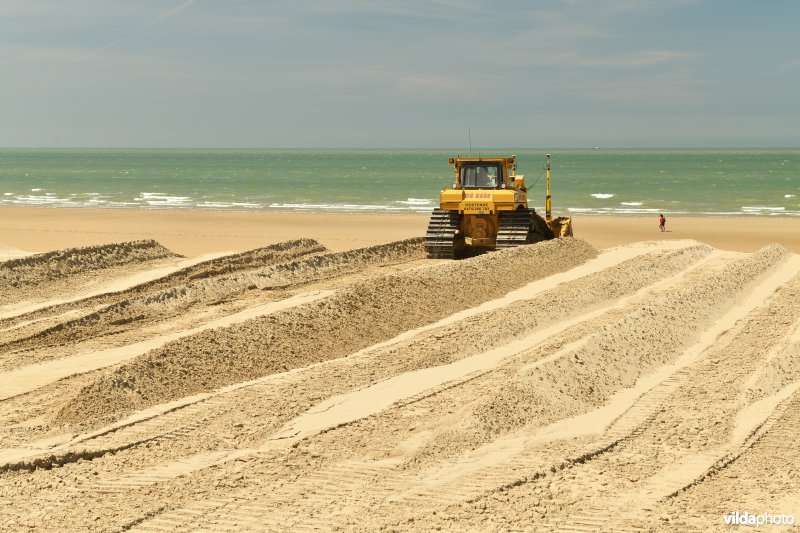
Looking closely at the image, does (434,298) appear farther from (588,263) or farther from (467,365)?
(588,263)

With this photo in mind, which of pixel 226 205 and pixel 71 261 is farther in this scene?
pixel 226 205

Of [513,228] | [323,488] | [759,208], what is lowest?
[759,208]

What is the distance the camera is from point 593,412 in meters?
8.73

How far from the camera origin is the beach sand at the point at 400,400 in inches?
256

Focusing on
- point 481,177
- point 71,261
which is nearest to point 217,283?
point 71,261

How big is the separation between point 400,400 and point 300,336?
2.81 m

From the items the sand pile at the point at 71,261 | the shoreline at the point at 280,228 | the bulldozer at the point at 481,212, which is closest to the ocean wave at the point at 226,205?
the shoreline at the point at 280,228

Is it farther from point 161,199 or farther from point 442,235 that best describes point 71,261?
point 161,199

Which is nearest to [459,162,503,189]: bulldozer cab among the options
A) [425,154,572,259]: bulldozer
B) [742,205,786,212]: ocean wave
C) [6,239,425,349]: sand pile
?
[425,154,572,259]: bulldozer

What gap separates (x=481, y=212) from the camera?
20047mm

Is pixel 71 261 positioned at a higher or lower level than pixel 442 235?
lower

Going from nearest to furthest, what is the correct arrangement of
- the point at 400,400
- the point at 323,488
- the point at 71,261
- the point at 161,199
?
the point at 323,488, the point at 400,400, the point at 71,261, the point at 161,199

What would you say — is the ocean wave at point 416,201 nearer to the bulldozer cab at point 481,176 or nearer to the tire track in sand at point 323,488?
the bulldozer cab at point 481,176

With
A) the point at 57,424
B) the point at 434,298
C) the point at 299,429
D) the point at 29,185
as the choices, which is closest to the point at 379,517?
the point at 299,429
